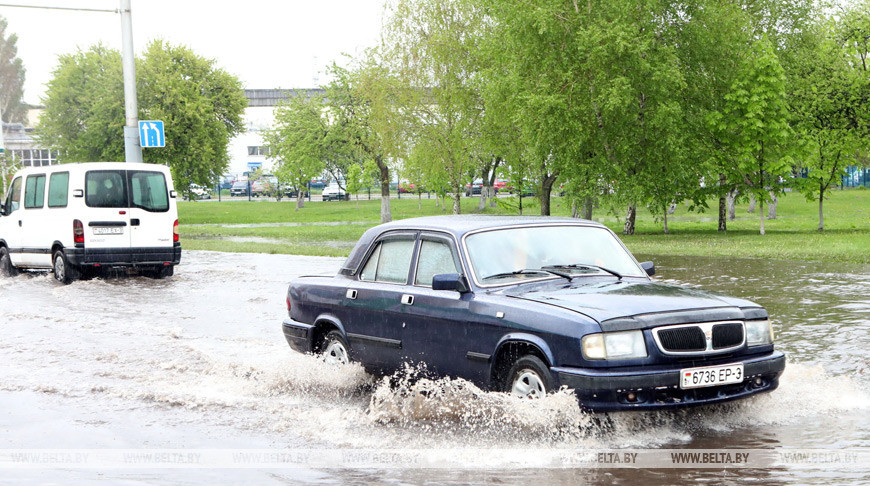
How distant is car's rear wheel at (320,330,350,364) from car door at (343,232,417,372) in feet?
0.45

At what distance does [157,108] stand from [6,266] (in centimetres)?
2974

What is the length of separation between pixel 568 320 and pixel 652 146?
28.5 meters

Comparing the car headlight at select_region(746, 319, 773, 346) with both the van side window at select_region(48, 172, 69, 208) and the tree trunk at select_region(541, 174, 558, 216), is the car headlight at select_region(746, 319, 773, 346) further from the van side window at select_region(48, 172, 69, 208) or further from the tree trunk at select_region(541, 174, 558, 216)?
the tree trunk at select_region(541, 174, 558, 216)

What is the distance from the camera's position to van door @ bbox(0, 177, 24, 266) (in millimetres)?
19922

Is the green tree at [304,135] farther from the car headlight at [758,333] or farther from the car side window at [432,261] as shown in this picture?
the car headlight at [758,333]

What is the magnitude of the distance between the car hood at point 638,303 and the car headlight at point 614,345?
6 cm

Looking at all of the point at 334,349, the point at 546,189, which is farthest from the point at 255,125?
the point at 334,349

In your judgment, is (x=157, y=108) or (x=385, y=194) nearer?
(x=157, y=108)

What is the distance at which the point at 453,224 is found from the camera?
7.52 meters

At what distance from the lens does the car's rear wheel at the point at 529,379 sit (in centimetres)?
612

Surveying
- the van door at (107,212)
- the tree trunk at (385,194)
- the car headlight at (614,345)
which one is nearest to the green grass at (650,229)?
the tree trunk at (385,194)

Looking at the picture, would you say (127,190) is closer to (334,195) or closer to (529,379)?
(529,379)

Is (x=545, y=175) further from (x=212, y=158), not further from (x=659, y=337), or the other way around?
(x=659, y=337)

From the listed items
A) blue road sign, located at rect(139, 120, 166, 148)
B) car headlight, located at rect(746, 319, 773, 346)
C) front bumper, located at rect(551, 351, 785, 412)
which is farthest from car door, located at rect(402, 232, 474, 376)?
blue road sign, located at rect(139, 120, 166, 148)
